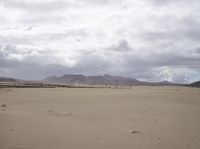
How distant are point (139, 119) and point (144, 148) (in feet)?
16.9

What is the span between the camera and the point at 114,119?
1399cm

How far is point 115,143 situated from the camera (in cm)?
932

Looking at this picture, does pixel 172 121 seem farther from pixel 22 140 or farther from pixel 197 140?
pixel 22 140

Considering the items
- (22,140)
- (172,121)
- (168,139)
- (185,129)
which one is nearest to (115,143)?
(168,139)

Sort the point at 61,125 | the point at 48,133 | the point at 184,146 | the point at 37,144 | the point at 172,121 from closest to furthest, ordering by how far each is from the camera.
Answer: the point at 37,144 < the point at 184,146 < the point at 48,133 < the point at 61,125 < the point at 172,121

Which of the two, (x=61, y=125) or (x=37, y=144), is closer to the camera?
(x=37, y=144)

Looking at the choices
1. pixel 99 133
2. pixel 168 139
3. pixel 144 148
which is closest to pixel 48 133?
pixel 99 133

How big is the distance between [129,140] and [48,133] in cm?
300

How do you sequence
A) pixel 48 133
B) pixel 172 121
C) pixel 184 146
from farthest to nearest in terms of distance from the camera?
pixel 172 121 < pixel 48 133 < pixel 184 146

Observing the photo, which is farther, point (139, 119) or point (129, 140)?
point (139, 119)

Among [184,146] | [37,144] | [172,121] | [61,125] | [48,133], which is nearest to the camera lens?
[37,144]

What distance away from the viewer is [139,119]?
46.2 feet

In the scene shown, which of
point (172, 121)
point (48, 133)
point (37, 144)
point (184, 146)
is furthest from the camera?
point (172, 121)

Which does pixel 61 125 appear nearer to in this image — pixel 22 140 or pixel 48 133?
pixel 48 133
